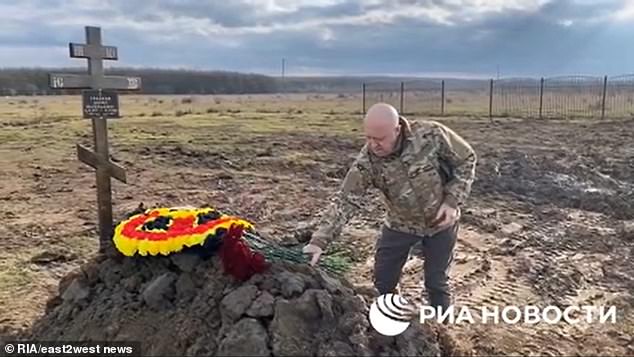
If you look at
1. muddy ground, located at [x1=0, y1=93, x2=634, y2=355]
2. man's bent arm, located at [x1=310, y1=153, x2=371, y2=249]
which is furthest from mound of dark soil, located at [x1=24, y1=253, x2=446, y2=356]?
muddy ground, located at [x1=0, y1=93, x2=634, y2=355]

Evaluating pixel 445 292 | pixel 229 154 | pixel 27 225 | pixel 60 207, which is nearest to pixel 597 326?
pixel 445 292

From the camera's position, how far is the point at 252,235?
4.34 m

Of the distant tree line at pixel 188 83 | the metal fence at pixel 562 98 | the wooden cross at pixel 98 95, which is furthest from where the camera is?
the distant tree line at pixel 188 83

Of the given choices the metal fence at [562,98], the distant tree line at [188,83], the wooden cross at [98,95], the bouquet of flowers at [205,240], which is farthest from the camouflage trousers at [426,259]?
the distant tree line at [188,83]

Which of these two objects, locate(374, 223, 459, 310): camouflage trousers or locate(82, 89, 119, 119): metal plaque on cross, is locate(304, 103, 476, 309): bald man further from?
locate(82, 89, 119, 119): metal plaque on cross

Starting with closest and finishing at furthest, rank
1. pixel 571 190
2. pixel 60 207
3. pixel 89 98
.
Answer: pixel 89 98 < pixel 60 207 < pixel 571 190

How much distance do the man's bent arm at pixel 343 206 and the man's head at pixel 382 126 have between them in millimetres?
301

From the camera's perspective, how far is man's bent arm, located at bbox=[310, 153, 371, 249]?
4.05 meters

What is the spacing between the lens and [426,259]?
13.9 ft

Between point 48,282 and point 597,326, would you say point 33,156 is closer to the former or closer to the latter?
point 48,282

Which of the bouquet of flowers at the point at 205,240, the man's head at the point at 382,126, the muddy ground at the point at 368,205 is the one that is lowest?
the muddy ground at the point at 368,205

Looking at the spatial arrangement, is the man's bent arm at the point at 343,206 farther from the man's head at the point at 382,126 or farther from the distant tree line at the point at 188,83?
the distant tree line at the point at 188,83

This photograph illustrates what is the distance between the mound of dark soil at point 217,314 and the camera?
11.6ft

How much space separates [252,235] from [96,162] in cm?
228
